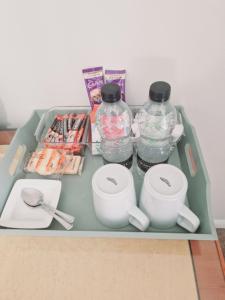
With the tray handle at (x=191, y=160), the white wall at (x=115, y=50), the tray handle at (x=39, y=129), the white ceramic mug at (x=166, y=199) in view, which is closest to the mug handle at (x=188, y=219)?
the white ceramic mug at (x=166, y=199)

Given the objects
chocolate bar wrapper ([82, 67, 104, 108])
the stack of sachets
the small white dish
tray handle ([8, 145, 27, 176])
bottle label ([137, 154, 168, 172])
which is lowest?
the small white dish

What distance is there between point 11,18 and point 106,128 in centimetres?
37

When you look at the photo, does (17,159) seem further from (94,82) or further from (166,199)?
(166,199)

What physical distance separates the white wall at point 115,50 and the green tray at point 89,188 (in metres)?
0.07

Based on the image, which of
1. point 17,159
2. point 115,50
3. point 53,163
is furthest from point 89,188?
point 115,50

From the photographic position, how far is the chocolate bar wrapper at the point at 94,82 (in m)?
0.68

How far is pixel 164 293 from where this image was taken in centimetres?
47

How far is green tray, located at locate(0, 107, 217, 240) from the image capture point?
1.68 feet

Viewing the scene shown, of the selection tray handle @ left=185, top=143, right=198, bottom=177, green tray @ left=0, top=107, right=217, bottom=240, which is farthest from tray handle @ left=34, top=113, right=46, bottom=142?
tray handle @ left=185, top=143, right=198, bottom=177

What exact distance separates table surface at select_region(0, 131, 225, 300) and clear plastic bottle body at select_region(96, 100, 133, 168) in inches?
8.9

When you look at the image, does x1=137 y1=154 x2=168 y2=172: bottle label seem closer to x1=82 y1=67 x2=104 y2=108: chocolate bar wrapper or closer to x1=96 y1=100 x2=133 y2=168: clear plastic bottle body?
x1=96 y1=100 x2=133 y2=168: clear plastic bottle body

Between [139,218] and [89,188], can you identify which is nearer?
[139,218]

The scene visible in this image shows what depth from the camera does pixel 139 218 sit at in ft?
1.67

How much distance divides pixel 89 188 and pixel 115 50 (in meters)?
0.38
